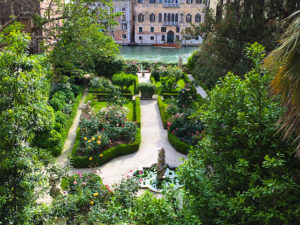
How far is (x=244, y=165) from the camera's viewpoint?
449 centimetres

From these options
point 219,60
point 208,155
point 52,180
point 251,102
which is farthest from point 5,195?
point 219,60

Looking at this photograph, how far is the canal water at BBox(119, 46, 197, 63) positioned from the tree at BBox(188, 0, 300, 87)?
26472 mm

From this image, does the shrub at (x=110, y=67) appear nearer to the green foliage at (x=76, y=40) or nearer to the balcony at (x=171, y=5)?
the green foliage at (x=76, y=40)

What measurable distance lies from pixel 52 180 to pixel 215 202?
5146 mm

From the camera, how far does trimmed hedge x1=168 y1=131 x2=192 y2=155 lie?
12359 mm

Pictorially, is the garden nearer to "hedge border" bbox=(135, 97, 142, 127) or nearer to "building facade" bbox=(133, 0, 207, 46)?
"hedge border" bbox=(135, 97, 142, 127)

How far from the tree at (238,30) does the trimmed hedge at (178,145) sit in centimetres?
300

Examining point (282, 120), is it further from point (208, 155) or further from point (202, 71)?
point (202, 71)

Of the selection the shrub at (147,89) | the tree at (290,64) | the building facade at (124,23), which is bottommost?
the shrub at (147,89)

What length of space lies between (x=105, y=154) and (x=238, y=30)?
7.69 m

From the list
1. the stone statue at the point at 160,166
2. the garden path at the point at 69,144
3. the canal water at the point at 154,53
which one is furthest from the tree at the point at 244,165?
the canal water at the point at 154,53

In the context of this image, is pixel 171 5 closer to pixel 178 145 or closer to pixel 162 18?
pixel 162 18

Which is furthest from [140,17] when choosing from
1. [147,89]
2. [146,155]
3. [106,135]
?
[146,155]

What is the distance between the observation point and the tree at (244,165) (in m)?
4.21
